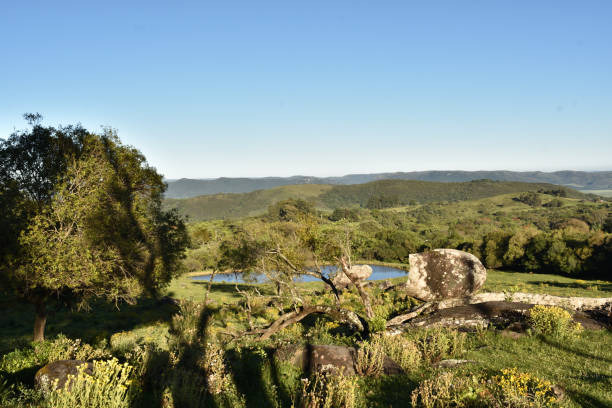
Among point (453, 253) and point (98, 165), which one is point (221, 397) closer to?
point (98, 165)

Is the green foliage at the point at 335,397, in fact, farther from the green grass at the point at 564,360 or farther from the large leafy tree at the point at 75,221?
the large leafy tree at the point at 75,221

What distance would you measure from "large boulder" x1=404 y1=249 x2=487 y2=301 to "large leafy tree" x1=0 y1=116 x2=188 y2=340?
555 inches

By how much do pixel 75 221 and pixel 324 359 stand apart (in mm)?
11677

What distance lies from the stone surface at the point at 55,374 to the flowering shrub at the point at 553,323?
14.1 meters

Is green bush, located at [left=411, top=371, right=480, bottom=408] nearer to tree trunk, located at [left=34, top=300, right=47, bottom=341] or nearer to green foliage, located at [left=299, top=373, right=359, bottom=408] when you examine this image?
green foliage, located at [left=299, top=373, right=359, bottom=408]

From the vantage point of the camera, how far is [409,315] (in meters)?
16.1

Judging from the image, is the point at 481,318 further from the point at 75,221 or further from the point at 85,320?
the point at 85,320

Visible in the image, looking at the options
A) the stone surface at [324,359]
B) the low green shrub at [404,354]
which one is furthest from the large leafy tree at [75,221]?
the low green shrub at [404,354]

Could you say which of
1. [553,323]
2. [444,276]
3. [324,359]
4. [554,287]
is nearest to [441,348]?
[324,359]

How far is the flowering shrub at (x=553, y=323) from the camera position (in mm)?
11531

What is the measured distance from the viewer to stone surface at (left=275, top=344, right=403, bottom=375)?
9056 millimetres

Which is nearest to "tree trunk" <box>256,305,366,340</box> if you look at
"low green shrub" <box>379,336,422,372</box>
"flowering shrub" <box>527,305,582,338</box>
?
"low green shrub" <box>379,336,422,372</box>

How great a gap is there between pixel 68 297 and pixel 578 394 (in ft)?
63.4

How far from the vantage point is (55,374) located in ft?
23.8
